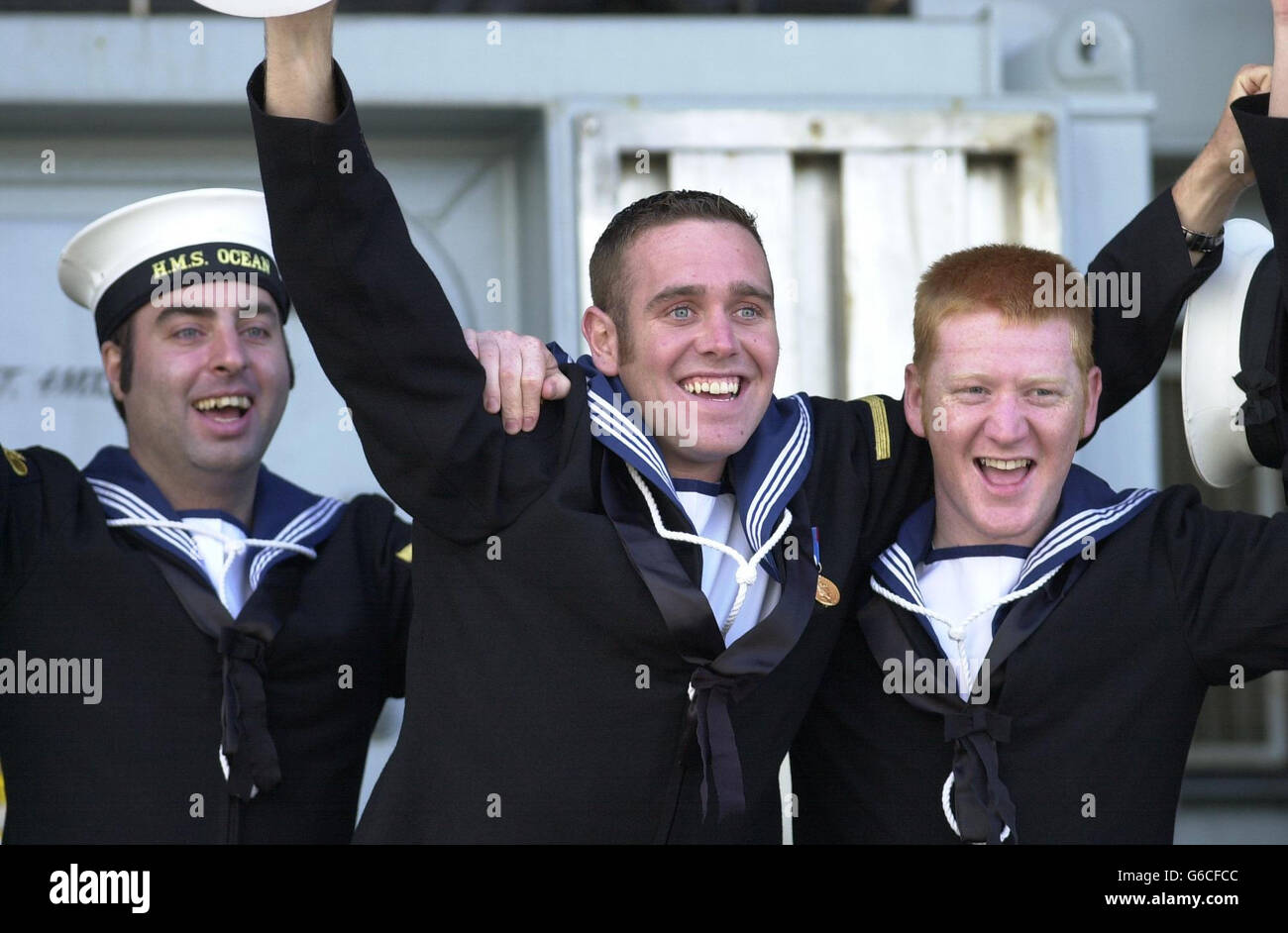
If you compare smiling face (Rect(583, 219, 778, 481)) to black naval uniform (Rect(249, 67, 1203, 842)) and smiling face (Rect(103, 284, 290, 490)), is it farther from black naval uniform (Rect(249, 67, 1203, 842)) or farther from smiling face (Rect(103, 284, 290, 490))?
smiling face (Rect(103, 284, 290, 490))

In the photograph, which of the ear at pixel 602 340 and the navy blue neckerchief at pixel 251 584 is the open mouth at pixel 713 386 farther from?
the navy blue neckerchief at pixel 251 584

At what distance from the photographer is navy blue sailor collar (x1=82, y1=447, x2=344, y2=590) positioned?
9.34 feet

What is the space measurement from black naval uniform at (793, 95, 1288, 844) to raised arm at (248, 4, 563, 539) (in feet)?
2.16

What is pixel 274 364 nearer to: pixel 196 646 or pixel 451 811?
pixel 196 646

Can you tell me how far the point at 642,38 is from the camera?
4.10m

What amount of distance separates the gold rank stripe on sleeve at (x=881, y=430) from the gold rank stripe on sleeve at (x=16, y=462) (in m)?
1.28

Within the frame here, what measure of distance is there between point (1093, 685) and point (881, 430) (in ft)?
1.68

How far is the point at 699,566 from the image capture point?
7.99 ft

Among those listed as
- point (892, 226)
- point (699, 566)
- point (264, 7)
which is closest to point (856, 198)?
point (892, 226)

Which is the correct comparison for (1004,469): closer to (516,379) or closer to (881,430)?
(881,430)

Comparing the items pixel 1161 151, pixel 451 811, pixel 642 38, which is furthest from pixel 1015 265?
pixel 1161 151

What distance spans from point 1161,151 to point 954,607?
244 centimetres

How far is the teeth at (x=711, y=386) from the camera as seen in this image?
8.19 feet
